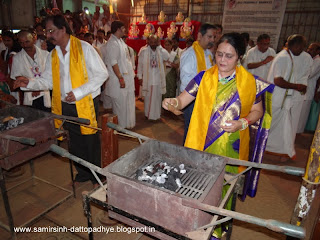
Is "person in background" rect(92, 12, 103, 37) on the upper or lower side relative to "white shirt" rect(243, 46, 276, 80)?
upper

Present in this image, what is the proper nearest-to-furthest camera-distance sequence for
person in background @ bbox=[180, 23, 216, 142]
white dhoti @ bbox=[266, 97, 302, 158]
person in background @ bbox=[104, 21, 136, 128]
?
1. person in background @ bbox=[180, 23, 216, 142]
2. white dhoti @ bbox=[266, 97, 302, 158]
3. person in background @ bbox=[104, 21, 136, 128]

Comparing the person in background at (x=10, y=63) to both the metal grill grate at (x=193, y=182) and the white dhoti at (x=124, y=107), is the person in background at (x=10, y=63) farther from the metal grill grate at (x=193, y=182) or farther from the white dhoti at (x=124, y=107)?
the metal grill grate at (x=193, y=182)

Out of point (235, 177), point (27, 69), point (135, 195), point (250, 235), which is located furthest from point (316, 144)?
point (27, 69)

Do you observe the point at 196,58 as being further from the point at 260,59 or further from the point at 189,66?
the point at 260,59

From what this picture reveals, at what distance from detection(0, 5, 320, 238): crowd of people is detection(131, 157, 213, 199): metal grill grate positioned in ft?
1.30

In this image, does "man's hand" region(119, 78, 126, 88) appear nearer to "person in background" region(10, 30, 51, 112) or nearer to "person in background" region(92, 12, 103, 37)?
"person in background" region(10, 30, 51, 112)

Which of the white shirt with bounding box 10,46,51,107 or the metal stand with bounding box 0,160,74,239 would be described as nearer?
the metal stand with bounding box 0,160,74,239

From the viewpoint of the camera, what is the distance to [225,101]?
1.91m

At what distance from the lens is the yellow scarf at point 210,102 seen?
73.9 inches

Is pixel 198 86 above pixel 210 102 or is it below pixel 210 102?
above

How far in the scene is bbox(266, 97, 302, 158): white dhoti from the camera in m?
3.78

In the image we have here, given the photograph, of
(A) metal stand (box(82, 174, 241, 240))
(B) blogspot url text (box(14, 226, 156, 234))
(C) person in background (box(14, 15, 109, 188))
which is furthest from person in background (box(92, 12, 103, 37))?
(A) metal stand (box(82, 174, 241, 240))

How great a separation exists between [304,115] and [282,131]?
174cm

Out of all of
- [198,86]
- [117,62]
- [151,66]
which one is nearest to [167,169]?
[198,86]
